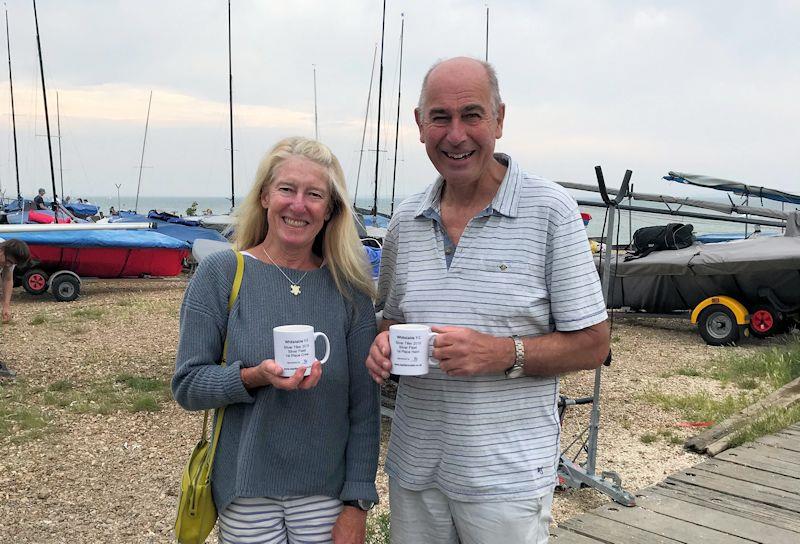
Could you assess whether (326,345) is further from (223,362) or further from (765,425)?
(765,425)

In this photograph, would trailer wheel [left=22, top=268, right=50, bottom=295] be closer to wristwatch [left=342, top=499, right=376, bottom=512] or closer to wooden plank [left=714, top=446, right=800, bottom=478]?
wooden plank [left=714, top=446, right=800, bottom=478]

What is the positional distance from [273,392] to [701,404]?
21.0 ft

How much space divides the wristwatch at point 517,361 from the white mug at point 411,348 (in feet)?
0.65

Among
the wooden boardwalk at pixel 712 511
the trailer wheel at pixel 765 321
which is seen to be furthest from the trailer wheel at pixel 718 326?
the wooden boardwalk at pixel 712 511

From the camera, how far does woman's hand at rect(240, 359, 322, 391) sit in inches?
69.5

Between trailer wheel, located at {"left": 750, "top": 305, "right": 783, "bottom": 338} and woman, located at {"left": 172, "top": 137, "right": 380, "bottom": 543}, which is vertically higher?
woman, located at {"left": 172, "top": 137, "right": 380, "bottom": 543}

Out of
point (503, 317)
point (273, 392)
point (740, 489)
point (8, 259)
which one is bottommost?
point (8, 259)

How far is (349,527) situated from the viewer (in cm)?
198

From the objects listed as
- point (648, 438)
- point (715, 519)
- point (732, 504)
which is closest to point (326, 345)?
point (715, 519)

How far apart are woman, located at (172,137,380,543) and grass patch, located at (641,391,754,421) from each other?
5.78 meters

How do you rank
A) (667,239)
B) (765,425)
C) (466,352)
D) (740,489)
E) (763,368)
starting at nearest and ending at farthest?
1. (466,352)
2. (740,489)
3. (765,425)
4. (763,368)
5. (667,239)

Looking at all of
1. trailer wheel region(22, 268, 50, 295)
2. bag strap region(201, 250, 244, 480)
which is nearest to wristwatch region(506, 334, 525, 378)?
bag strap region(201, 250, 244, 480)

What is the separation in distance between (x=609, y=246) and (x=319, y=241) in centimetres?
286

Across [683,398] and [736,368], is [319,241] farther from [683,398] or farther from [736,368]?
[736,368]
